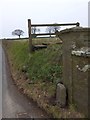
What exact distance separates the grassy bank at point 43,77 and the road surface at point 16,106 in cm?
25

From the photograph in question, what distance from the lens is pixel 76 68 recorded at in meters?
9.10

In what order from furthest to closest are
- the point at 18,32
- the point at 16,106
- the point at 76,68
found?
the point at 18,32 → the point at 16,106 → the point at 76,68

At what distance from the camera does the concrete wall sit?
8.69 metres

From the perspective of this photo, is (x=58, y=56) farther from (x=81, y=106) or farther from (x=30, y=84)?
(x=81, y=106)

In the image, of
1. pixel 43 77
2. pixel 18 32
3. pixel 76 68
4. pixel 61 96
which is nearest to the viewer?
pixel 76 68

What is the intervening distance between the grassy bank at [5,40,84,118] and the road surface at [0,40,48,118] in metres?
0.25

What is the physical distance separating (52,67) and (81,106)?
4.56 metres

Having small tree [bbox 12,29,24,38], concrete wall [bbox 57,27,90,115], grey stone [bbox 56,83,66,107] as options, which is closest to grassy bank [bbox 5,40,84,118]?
grey stone [bbox 56,83,66,107]

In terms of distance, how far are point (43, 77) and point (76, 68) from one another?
13.4 ft

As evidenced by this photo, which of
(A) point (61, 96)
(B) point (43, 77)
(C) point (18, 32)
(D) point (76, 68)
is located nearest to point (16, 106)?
(A) point (61, 96)

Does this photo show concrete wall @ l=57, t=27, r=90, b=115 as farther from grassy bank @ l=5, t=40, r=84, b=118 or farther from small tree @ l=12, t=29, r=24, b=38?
small tree @ l=12, t=29, r=24, b=38

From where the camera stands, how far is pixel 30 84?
13.0 metres

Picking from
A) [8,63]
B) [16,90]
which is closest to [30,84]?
[16,90]

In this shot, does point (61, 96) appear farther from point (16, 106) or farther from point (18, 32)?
point (18, 32)
